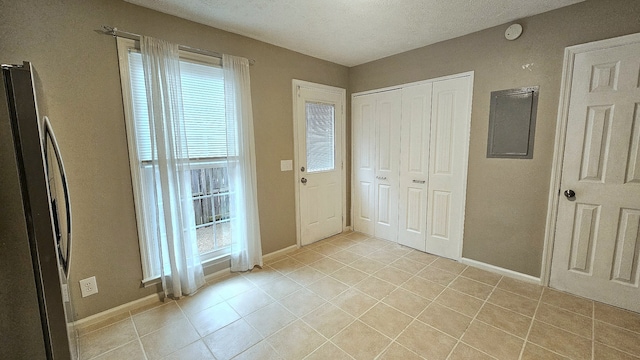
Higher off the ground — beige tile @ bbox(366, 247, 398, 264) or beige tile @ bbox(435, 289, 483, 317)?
beige tile @ bbox(366, 247, 398, 264)

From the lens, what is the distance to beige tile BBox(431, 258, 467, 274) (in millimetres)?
2780

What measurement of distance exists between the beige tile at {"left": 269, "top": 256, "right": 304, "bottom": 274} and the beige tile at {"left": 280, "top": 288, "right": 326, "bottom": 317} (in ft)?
1.48

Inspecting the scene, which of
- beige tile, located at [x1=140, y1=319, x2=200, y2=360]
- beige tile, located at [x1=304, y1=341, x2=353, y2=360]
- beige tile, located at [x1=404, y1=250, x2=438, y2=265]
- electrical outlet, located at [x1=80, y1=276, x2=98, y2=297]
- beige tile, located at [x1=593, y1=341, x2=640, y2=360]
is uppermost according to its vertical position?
electrical outlet, located at [x1=80, y1=276, x2=98, y2=297]

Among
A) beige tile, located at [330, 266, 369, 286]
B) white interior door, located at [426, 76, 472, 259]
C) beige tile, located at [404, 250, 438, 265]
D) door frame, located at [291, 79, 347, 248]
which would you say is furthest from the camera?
door frame, located at [291, 79, 347, 248]

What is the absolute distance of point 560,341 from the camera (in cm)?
176

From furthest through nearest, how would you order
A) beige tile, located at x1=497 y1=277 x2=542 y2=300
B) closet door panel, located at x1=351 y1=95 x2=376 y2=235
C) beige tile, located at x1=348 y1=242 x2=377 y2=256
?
closet door panel, located at x1=351 y1=95 x2=376 y2=235 → beige tile, located at x1=348 y1=242 x2=377 y2=256 → beige tile, located at x1=497 y1=277 x2=542 y2=300

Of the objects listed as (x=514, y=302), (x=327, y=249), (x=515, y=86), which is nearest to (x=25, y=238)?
(x=327, y=249)

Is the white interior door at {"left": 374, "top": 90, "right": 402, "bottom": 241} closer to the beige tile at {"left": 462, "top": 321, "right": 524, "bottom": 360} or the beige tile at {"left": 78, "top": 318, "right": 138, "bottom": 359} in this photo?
the beige tile at {"left": 462, "top": 321, "right": 524, "bottom": 360}

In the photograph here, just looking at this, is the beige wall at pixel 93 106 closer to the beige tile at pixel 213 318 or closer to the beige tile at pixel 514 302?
the beige tile at pixel 213 318

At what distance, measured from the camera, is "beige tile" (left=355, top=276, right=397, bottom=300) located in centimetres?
235

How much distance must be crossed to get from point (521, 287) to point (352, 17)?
115 inches

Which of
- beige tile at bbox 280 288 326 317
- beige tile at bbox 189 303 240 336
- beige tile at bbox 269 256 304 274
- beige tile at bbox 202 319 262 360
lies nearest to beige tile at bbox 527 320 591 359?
beige tile at bbox 280 288 326 317

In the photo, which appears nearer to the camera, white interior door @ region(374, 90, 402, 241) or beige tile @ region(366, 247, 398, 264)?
beige tile @ region(366, 247, 398, 264)

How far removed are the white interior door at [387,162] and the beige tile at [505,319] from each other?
1.50m
